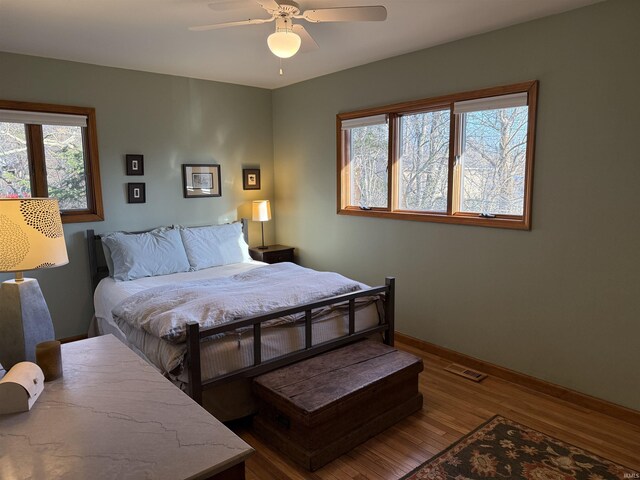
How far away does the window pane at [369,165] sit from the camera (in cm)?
401

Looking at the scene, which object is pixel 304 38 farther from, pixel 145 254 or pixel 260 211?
pixel 260 211

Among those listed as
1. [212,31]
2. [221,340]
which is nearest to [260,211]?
[212,31]

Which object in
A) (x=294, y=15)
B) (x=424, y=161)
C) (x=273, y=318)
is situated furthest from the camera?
(x=424, y=161)

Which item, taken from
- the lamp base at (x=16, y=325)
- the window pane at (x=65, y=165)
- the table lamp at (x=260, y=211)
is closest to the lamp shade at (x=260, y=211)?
the table lamp at (x=260, y=211)

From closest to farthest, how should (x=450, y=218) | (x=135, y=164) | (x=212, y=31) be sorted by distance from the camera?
(x=212, y=31) < (x=450, y=218) < (x=135, y=164)

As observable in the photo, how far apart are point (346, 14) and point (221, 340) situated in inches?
72.8

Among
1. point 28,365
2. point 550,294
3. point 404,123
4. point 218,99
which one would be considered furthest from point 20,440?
point 218,99

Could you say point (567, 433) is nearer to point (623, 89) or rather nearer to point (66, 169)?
point (623, 89)

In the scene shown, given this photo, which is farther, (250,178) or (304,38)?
(250,178)

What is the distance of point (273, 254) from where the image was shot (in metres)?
4.77

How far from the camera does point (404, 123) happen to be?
3820mm

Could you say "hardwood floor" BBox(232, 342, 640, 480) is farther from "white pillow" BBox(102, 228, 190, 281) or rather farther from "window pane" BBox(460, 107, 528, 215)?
"white pillow" BBox(102, 228, 190, 281)

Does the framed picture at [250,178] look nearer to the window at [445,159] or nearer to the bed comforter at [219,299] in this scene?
the window at [445,159]

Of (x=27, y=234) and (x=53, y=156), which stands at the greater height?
(x=53, y=156)
